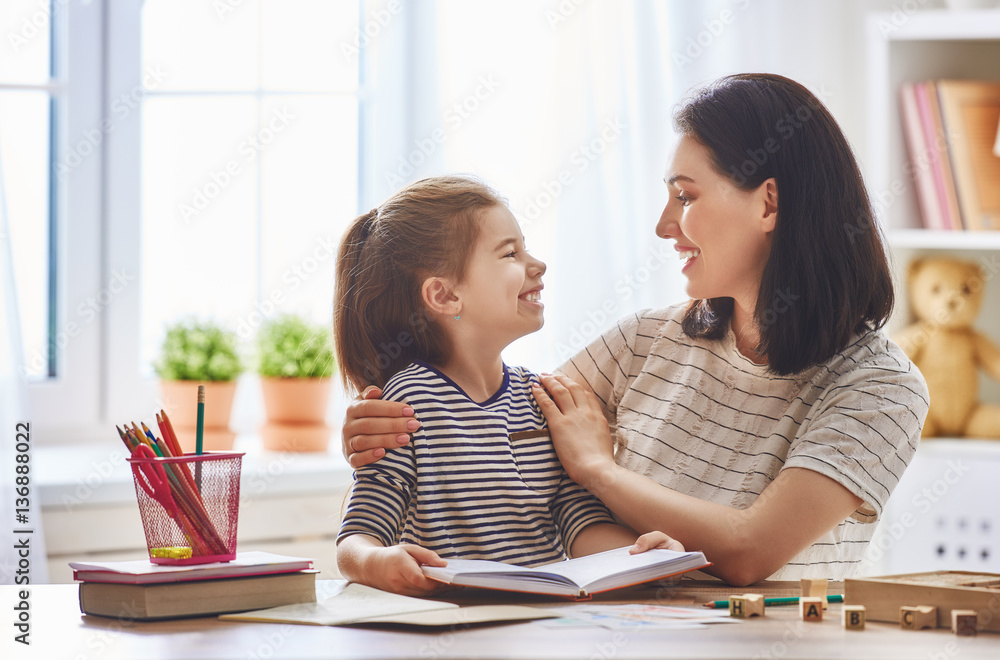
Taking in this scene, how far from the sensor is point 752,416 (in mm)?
1483

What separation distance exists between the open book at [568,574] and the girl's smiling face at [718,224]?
50 cm

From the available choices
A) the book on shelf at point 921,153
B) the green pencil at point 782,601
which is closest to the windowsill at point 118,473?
the green pencil at point 782,601

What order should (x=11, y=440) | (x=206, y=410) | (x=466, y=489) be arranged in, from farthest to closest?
(x=206, y=410) → (x=11, y=440) → (x=466, y=489)

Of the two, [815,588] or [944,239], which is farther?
[944,239]

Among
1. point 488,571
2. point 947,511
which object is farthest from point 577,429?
point 947,511

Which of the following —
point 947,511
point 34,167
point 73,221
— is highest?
point 34,167

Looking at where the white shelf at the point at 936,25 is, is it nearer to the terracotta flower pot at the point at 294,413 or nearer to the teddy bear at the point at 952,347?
the teddy bear at the point at 952,347

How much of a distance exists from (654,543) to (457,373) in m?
0.40

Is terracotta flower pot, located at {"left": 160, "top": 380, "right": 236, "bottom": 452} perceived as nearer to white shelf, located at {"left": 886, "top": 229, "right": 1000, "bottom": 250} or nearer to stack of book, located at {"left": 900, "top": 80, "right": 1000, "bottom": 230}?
white shelf, located at {"left": 886, "top": 229, "right": 1000, "bottom": 250}

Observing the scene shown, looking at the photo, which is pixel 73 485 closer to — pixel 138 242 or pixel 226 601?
pixel 138 242

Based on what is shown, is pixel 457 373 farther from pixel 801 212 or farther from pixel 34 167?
pixel 34 167

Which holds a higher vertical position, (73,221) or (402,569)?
(73,221)

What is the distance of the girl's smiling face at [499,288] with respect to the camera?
4.78 ft

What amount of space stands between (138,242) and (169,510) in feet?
5.21
